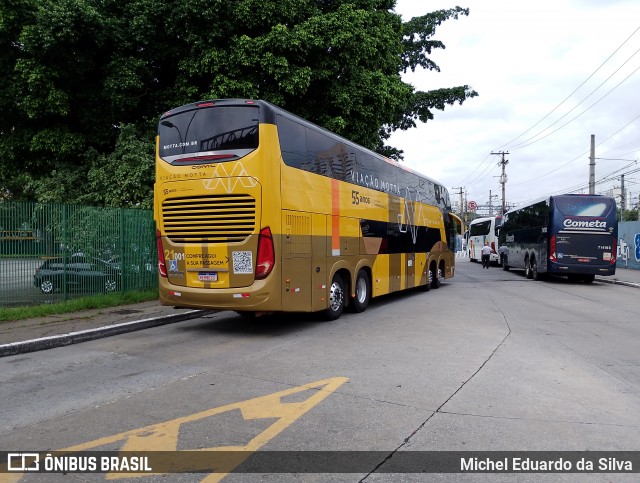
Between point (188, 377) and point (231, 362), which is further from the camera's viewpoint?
point (231, 362)

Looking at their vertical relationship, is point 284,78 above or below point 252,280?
above

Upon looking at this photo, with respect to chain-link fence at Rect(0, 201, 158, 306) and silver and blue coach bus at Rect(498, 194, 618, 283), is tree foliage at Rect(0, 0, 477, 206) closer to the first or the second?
chain-link fence at Rect(0, 201, 158, 306)

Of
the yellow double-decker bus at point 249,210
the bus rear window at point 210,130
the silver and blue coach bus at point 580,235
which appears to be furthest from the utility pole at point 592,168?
the bus rear window at point 210,130

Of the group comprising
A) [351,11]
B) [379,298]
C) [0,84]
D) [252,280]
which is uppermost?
[351,11]

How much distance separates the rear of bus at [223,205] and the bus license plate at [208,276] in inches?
0.7

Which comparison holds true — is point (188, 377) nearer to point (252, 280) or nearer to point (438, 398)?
point (252, 280)

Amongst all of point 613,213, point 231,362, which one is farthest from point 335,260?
point 613,213

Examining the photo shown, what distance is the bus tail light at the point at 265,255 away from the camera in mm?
8289

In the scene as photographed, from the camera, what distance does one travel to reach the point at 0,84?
14.8 meters

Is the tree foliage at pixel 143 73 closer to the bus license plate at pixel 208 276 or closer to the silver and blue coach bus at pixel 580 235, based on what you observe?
the bus license plate at pixel 208 276

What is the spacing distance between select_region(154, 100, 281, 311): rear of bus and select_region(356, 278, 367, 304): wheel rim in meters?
3.64

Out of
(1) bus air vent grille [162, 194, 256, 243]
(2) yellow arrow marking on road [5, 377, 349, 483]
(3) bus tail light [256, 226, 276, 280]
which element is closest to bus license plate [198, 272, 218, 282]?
(1) bus air vent grille [162, 194, 256, 243]

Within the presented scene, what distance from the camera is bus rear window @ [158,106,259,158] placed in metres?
8.41

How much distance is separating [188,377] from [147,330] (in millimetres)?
3932
